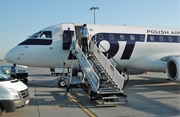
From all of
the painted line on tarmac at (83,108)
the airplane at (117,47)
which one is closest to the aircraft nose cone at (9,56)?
the airplane at (117,47)

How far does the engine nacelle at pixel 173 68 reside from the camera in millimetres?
12282

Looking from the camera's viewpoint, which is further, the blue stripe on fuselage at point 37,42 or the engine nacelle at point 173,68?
the blue stripe on fuselage at point 37,42

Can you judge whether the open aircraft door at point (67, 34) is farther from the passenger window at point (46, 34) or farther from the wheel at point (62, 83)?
the wheel at point (62, 83)

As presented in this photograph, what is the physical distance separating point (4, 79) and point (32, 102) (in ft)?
7.65

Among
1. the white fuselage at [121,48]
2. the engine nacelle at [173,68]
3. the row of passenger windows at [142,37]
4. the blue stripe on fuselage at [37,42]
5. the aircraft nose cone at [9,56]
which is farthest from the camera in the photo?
the row of passenger windows at [142,37]

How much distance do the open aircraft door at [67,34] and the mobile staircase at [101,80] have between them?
1210 millimetres

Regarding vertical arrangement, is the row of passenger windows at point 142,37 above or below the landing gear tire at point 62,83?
above

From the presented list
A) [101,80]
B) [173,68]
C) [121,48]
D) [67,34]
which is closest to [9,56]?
[67,34]

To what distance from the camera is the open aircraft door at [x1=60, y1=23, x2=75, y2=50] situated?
44.3 ft

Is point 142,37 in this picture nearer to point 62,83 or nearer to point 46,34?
point 62,83

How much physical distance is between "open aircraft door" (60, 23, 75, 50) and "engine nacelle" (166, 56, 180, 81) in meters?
5.92

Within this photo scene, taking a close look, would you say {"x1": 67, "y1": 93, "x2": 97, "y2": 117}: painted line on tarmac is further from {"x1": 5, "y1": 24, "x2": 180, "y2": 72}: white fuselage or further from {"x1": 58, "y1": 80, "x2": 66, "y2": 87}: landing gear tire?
{"x1": 5, "y1": 24, "x2": 180, "y2": 72}: white fuselage

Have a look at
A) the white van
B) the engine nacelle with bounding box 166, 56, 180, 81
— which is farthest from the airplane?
the white van

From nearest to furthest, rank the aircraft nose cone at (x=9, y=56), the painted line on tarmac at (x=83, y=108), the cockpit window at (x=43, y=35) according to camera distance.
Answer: the painted line on tarmac at (x=83, y=108) → the aircraft nose cone at (x=9, y=56) → the cockpit window at (x=43, y=35)
